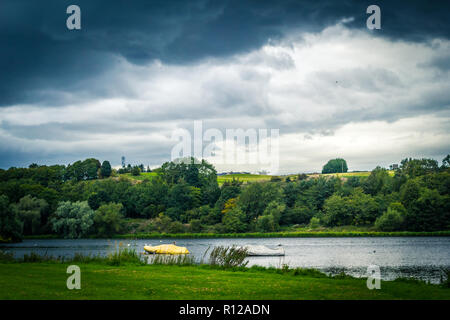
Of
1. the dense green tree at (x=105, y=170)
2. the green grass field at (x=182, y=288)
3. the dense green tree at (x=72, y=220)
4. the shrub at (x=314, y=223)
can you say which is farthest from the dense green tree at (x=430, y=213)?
the dense green tree at (x=105, y=170)

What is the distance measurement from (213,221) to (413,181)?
55402 mm

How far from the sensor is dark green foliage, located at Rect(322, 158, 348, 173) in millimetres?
188913

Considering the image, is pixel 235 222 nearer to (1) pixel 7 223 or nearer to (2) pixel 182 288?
(1) pixel 7 223

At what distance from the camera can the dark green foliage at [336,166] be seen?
188913 millimetres

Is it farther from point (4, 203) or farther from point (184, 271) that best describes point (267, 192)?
point (184, 271)

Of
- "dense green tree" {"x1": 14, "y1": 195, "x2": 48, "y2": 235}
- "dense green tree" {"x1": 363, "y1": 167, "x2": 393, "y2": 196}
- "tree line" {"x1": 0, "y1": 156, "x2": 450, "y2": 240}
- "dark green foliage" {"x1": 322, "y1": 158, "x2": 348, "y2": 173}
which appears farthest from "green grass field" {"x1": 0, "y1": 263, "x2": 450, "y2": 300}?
"dark green foliage" {"x1": 322, "y1": 158, "x2": 348, "y2": 173}

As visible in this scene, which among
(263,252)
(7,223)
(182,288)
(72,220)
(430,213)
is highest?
(182,288)

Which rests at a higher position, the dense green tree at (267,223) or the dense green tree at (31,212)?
the dense green tree at (31,212)

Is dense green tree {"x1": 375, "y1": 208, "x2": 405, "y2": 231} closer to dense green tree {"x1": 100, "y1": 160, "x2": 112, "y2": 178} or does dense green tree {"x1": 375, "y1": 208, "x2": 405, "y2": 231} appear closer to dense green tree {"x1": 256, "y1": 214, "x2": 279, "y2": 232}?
dense green tree {"x1": 256, "y1": 214, "x2": 279, "y2": 232}

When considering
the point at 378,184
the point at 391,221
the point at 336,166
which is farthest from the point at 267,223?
the point at 336,166

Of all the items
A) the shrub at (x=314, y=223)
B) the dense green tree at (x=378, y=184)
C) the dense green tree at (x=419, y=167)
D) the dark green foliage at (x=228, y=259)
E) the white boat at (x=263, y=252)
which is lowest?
the shrub at (x=314, y=223)

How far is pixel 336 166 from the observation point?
19188 cm

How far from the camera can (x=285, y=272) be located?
23656mm

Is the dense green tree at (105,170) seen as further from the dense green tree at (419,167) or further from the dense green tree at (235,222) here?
the dense green tree at (419,167)
